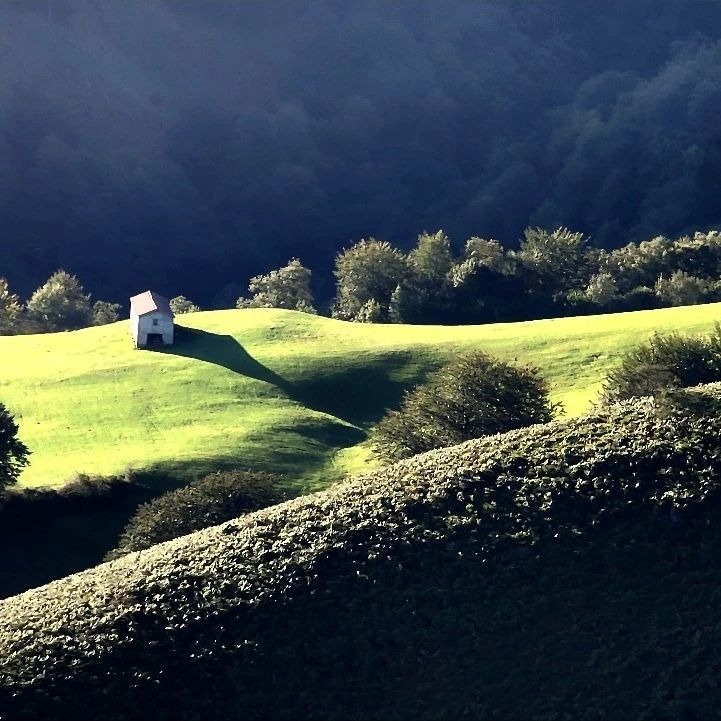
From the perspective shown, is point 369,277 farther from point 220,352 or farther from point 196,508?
point 196,508

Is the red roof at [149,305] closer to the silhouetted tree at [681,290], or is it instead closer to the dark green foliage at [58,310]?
the dark green foliage at [58,310]

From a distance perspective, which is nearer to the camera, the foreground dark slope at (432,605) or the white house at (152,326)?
the foreground dark slope at (432,605)

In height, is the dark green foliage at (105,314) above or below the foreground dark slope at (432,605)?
above

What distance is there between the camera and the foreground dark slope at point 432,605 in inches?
1015

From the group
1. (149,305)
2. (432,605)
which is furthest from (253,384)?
(432,605)

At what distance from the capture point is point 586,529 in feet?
97.9

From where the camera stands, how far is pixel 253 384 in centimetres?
7025

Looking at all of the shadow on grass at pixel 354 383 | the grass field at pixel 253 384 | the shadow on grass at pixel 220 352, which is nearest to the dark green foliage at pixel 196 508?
the grass field at pixel 253 384

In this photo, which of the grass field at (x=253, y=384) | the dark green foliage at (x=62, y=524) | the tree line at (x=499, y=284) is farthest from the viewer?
the tree line at (x=499, y=284)

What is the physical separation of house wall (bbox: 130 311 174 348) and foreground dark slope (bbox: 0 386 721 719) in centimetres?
4803

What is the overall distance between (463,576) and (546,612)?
2.43m

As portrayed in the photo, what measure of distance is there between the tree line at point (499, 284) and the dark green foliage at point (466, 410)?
48105 mm

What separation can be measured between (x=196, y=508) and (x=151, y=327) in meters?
38.1

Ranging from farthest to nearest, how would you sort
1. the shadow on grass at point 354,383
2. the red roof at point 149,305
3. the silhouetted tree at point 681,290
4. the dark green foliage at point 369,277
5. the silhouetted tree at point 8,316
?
the silhouetted tree at point 8,316, the dark green foliage at point 369,277, the silhouetted tree at point 681,290, the red roof at point 149,305, the shadow on grass at point 354,383
